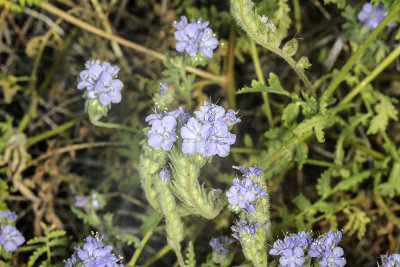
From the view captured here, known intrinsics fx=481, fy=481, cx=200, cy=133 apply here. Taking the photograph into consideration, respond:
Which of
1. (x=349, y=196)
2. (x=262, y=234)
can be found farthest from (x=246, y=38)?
(x=262, y=234)

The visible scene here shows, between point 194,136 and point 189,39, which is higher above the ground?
point 189,39

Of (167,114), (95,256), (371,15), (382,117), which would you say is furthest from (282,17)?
(95,256)

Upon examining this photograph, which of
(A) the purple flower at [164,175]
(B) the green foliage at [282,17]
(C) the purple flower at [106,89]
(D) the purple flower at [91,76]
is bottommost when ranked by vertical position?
(A) the purple flower at [164,175]

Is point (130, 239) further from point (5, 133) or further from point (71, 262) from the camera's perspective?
point (5, 133)

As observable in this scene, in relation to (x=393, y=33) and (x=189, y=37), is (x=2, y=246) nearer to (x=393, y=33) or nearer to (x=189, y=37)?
(x=189, y=37)

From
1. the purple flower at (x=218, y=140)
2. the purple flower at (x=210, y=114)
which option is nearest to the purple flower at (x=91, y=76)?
the purple flower at (x=210, y=114)

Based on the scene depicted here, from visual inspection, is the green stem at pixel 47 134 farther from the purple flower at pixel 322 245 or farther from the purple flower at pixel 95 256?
the purple flower at pixel 322 245
